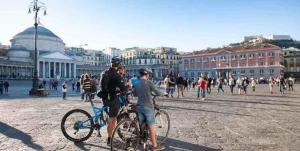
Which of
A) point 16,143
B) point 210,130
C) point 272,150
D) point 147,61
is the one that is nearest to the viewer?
point 272,150

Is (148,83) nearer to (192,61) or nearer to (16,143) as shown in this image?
(16,143)

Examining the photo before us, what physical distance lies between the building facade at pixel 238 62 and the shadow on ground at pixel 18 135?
294 ft

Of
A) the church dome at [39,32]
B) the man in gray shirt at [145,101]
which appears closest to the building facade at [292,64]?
the church dome at [39,32]

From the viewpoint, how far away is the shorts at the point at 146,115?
6184 mm

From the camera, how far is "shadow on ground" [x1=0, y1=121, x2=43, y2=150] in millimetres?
7074

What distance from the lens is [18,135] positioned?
326 inches

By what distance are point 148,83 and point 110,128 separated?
1.45 m

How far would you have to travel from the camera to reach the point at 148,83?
20.4ft

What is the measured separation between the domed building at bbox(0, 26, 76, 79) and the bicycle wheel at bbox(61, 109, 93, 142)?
3512 inches

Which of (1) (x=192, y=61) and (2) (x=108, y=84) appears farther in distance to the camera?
(1) (x=192, y=61)

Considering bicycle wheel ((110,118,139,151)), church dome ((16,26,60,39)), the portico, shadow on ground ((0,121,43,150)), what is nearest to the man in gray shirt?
bicycle wheel ((110,118,139,151))

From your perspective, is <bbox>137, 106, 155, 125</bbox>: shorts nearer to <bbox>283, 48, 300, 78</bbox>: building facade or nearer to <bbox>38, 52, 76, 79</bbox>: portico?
<bbox>38, 52, 76, 79</bbox>: portico

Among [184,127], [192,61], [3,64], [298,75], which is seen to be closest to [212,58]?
[192,61]

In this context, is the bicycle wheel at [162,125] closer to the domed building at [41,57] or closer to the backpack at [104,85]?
the backpack at [104,85]
